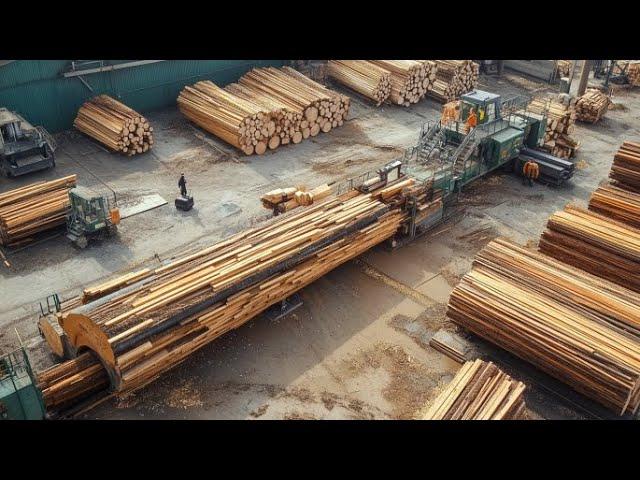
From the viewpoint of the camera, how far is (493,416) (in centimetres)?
1212

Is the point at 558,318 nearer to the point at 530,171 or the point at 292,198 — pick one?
the point at 292,198

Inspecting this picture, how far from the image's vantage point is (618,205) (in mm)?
17875

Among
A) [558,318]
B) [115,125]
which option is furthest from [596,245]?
[115,125]

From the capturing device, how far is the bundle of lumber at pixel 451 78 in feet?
103

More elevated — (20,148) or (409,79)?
(409,79)

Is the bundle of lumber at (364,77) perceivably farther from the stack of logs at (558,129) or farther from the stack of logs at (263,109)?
the stack of logs at (558,129)

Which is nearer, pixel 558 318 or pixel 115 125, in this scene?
pixel 558 318

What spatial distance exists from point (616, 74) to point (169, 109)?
26459mm

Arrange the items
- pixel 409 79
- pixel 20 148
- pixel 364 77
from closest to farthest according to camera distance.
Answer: pixel 20 148
pixel 409 79
pixel 364 77

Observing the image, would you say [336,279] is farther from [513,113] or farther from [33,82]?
[33,82]

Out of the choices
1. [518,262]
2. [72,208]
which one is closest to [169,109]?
[72,208]

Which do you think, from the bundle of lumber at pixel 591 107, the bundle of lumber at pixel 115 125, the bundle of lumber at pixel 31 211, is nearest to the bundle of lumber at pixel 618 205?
the bundle of lumber at pixel 591 107

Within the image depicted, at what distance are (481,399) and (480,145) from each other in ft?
37.1

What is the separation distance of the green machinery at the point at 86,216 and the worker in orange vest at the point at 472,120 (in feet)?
41.2
